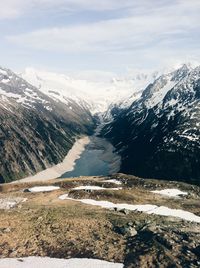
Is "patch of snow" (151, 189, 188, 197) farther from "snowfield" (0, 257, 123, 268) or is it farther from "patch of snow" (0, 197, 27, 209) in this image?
"snowfield" (0, 257, 123, 268)

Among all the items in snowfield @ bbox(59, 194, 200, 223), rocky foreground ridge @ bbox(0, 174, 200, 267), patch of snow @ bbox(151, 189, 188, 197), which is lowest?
patch of snow @ bbox(151, 189, 188, 197)

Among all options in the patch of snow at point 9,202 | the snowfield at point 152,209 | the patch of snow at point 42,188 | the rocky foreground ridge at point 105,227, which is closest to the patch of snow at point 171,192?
the rocky foreground ridge at point 105,227

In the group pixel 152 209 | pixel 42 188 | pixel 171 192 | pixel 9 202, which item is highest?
pixel 9 202

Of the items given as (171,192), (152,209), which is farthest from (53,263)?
(171,192)

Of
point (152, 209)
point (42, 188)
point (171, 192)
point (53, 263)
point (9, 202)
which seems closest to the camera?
point (53, 263)

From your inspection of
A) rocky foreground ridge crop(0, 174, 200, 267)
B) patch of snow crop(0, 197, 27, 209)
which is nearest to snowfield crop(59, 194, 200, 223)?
rocky foreground ridge crop(0, 174, 200, 267)

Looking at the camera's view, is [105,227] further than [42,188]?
No

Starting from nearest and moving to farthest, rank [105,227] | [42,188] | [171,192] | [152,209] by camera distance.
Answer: [105,227] < [152,209] < [171,192] < [42,188]

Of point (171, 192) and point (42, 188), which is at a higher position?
point (42, 188)

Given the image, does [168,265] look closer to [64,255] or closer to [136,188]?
[64,255]

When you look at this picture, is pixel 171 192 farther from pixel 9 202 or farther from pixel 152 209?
pixel 9 202
